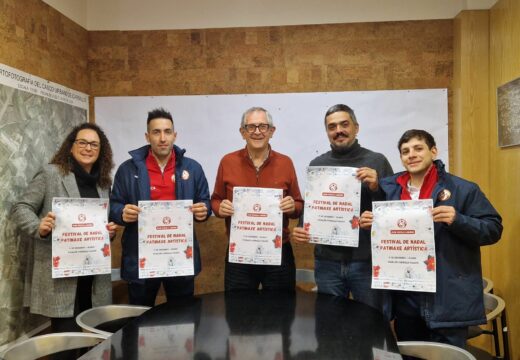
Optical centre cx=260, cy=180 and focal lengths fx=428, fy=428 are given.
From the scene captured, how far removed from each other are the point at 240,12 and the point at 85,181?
6.71ft

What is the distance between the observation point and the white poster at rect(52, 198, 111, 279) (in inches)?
94.1

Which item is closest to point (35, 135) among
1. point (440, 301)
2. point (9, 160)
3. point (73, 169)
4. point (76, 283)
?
point (9, 160)

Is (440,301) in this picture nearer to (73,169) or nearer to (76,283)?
(76,283)

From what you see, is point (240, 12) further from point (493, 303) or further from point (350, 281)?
point (493, 303)

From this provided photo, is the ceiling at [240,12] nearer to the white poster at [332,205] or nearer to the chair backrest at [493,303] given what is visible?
the white poster at [332,205]

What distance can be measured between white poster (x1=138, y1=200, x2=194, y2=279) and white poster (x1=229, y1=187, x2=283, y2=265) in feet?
0.91

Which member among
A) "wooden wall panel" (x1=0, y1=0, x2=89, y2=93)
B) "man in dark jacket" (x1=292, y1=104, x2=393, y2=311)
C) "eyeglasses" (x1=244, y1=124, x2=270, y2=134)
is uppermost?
"wooden wall panel" (x1=0, y1=0, x2=89, y2=93)

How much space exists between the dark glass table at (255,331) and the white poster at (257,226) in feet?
1.03

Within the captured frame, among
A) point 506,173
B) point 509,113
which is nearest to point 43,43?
point 509,113

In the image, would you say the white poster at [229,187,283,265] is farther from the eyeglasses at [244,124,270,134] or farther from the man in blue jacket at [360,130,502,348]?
the man in blue jacket at [360,130,502,348]

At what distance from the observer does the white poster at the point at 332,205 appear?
2.38 metres

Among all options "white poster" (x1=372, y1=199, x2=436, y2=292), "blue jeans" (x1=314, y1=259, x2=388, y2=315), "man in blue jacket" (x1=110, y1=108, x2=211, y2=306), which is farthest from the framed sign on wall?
"man in blue jacket" (x1=110, y1=108, x2=211, y2=306)

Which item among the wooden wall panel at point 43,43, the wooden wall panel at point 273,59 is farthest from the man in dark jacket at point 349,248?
the wooden wall panel at point 43,43

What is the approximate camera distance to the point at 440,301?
2.04 m
